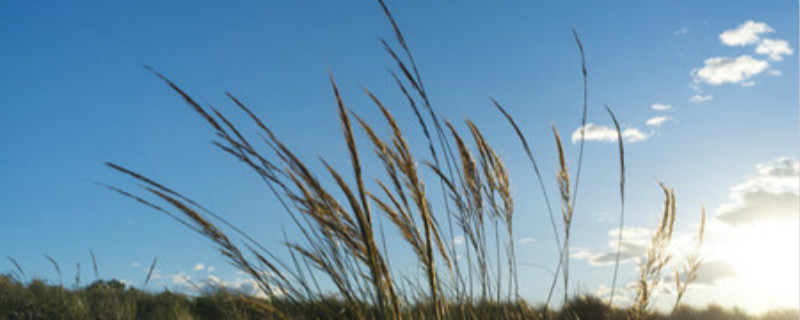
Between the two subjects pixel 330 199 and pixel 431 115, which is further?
pixel 431 115

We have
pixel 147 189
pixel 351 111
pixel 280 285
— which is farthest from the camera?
pixel 280 285

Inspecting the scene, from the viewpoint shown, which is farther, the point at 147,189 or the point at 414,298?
the point at 414,298

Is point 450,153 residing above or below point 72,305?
above

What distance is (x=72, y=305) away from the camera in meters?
5.75

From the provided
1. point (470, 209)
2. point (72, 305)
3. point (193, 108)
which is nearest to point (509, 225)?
point (470, 209)

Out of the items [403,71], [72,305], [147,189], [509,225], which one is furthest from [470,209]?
[72,305]

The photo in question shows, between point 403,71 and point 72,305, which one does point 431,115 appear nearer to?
point 403,71

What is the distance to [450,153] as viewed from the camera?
2.21 metres

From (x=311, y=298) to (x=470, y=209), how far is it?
729 millimetres

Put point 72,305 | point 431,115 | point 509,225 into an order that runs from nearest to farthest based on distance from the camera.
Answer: point 431,115 < point 509,225 < point 72,305

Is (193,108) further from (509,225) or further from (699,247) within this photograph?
(699,247)

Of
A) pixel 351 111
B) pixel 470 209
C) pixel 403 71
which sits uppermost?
pixel 403 71

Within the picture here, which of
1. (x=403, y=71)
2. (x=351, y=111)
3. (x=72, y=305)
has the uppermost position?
(x=403, y=71)

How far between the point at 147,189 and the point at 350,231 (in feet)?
2.00
